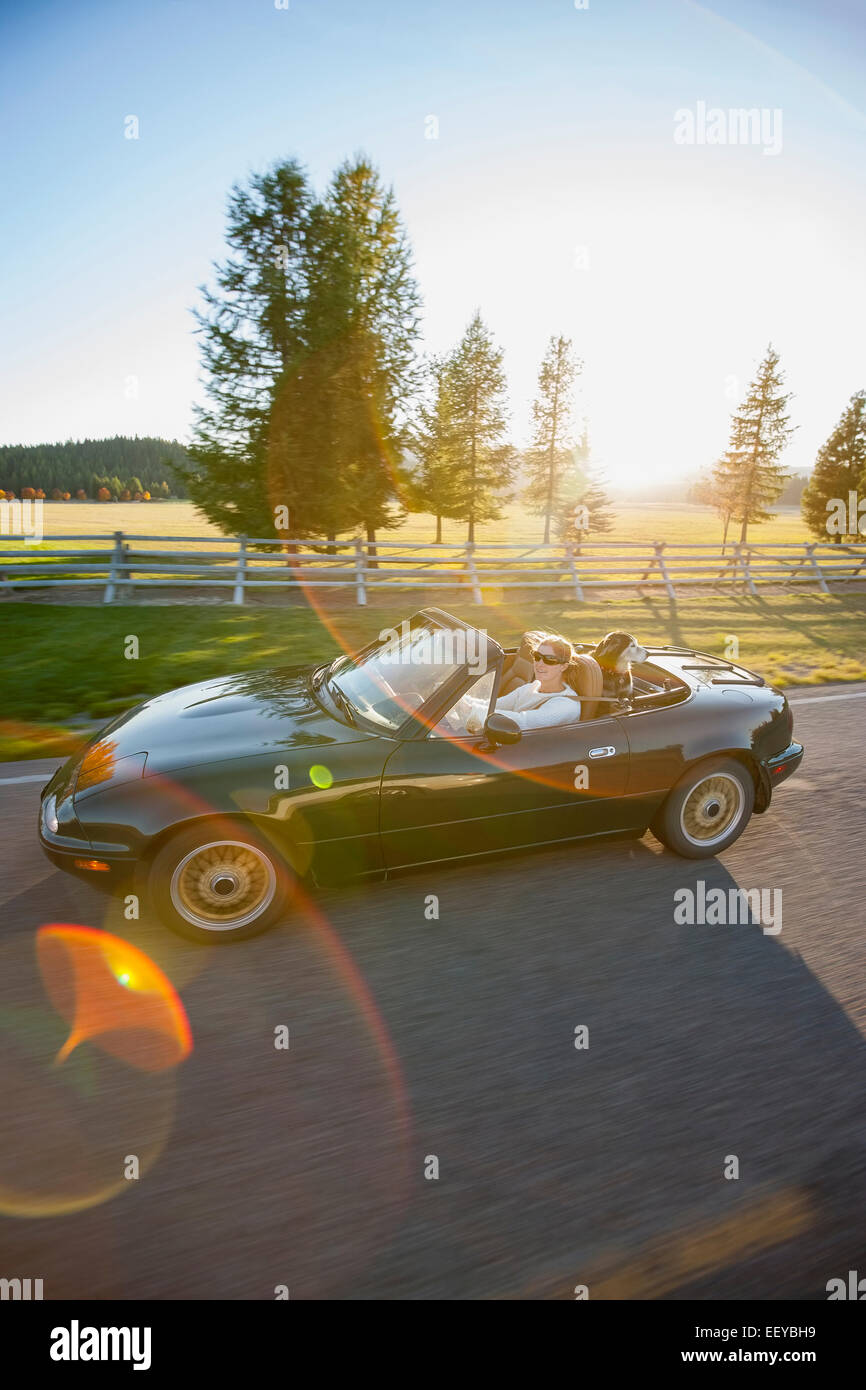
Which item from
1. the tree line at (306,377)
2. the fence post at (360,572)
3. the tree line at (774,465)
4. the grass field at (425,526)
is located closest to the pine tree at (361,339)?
the tree line at (306,377)

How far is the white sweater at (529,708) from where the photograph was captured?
3920 millimetres

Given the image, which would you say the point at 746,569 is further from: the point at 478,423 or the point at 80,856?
the point at 478,423

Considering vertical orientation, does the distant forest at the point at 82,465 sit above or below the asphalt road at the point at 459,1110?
above

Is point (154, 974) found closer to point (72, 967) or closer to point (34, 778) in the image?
point (72, 967)

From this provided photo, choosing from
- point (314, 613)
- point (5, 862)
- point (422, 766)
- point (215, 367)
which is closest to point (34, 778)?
point (5, 862)

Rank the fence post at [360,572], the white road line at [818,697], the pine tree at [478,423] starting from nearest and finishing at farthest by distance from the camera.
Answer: the white road line at [818,697] → the fence post at [360,572] → the pine tree at [478,423]

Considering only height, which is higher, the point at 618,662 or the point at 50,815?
the point at 618,662

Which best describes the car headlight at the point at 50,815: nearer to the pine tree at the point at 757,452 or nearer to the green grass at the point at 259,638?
the green grass at the point at 259,638

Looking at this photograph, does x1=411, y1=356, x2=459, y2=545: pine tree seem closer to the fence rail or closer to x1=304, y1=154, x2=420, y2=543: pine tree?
x1=304, y1=154, x2=420, y2=543: pine tree

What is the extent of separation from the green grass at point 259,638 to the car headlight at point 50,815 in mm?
2712

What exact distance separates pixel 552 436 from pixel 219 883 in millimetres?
47037

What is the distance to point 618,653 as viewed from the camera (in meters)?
4.55

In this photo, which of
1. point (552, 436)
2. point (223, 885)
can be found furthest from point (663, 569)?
point (552, 436)
